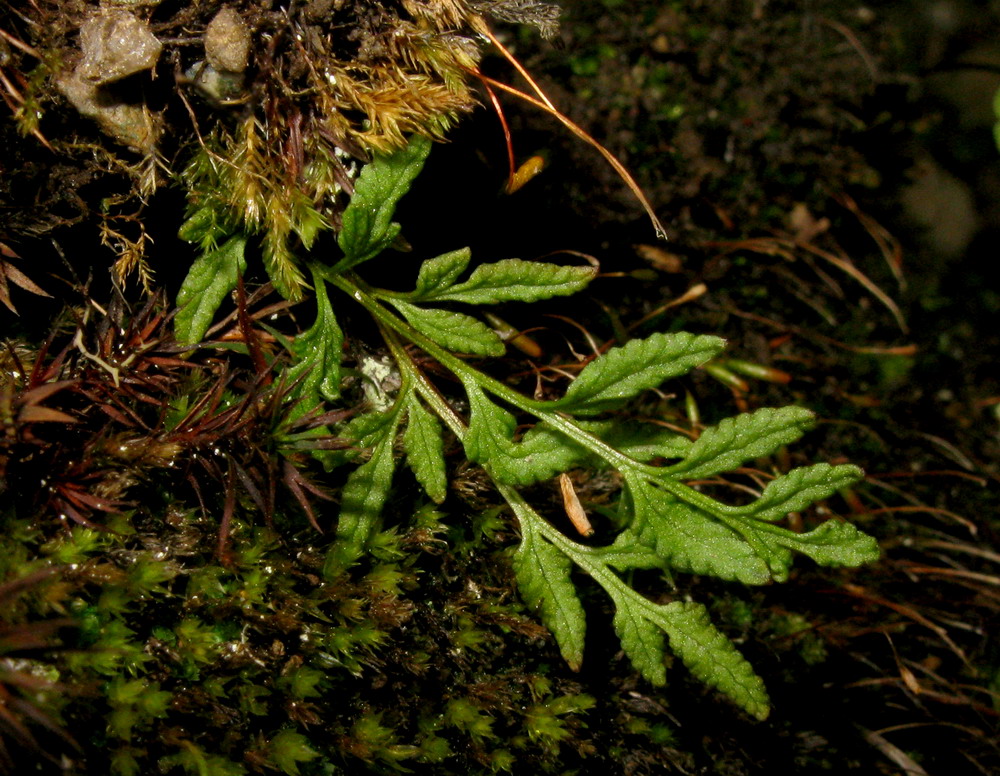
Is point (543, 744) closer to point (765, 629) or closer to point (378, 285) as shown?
point (765, 629)

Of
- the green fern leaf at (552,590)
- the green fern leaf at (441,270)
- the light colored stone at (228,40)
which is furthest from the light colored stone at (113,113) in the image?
the green fern leaf at (552,590)

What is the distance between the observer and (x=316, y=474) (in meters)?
2.06

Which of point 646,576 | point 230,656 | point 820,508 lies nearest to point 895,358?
point 820,508

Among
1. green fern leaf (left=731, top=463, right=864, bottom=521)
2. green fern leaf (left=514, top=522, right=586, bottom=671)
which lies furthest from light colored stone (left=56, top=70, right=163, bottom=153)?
green fern leaf (left=731, top=463, right=864, bottom=521)

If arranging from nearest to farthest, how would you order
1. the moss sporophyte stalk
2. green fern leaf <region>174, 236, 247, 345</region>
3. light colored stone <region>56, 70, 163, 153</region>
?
the moss sporophyte stalk < light colored stone <region>56, 70, 163, 153</region> < green fern leaf <region>174, 236, 247, 345</region>

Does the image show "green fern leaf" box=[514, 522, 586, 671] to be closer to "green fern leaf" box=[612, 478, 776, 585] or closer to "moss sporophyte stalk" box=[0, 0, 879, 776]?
"moss sporophyte stalk" box=[0, 0, 879, 776]

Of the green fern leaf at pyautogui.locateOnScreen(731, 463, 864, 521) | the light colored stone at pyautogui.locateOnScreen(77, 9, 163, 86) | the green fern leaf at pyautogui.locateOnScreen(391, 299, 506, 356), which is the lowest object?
the green fern leaf at pyautogui.locateOnScreen(731, 463, 864, 521)

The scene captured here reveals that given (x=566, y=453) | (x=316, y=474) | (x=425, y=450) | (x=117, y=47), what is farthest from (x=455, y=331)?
(x=117, y=47)

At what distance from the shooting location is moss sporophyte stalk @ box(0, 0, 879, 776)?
1.76 m

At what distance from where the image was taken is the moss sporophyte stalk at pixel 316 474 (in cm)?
176

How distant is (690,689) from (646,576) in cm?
37

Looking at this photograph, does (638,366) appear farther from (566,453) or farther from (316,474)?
(316,474)

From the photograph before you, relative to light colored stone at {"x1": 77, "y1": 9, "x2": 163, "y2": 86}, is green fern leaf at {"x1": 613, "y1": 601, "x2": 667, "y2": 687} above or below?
below

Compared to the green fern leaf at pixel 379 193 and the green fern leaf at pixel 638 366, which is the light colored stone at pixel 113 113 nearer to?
the green fern leaf at pixel 379 193
